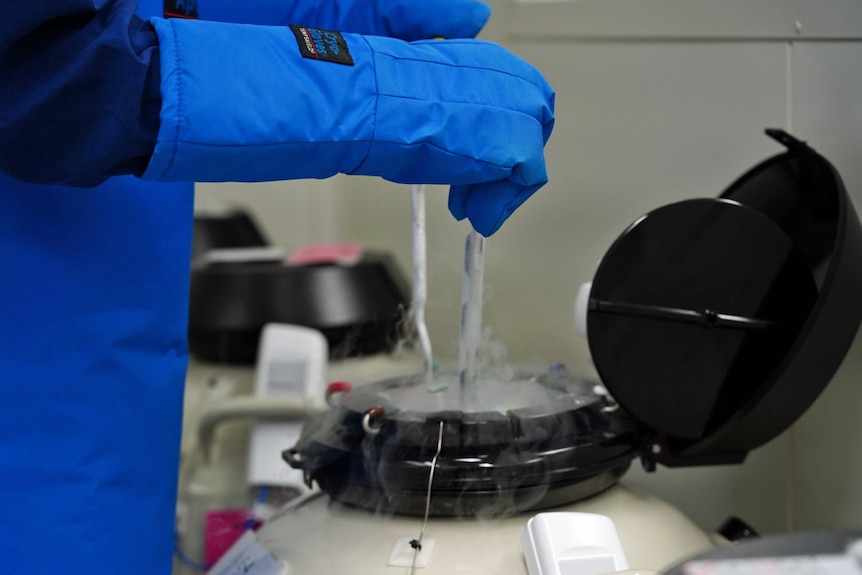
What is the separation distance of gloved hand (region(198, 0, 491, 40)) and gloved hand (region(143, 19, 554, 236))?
19 cm

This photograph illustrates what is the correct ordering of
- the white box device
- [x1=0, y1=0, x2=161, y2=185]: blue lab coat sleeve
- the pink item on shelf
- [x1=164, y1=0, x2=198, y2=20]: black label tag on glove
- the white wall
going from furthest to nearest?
the pink item on shelf
the white box device
the white wall
[x1=164, y1=0, x2=198, y2=20]: black label tag on glove
[x1=0, y1=0, x2=161, y2=185]: blue lab coat sleeve

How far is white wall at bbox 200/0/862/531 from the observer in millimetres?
966

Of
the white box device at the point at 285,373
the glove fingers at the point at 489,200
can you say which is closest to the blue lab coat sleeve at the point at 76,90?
the glove fingers at the point at 489,200

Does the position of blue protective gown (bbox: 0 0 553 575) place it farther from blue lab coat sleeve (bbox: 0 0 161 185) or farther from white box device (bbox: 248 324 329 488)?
white box device (bbox: 248 324 329 488)

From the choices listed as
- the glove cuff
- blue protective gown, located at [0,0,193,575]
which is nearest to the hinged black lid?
the glove cuff

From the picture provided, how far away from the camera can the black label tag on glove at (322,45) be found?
697 millimetres

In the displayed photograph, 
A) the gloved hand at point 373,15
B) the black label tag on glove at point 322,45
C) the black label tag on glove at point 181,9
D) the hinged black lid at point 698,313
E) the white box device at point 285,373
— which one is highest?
the gloved hand at point 373,15

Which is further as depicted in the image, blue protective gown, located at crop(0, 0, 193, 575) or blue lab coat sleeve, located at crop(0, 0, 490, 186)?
blue protective gown, located at crop(0, 0, 193, 575)

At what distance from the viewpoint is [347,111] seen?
687 mm

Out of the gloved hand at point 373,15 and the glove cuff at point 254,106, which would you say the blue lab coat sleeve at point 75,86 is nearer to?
the glove cuff at point 254,106

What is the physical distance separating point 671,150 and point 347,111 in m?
0.55

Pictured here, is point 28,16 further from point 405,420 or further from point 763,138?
point 763,138

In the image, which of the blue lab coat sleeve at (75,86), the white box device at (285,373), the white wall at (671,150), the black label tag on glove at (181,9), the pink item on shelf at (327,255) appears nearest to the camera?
the blue lab coat sleeve at (75,86)

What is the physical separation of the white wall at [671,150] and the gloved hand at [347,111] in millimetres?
344
